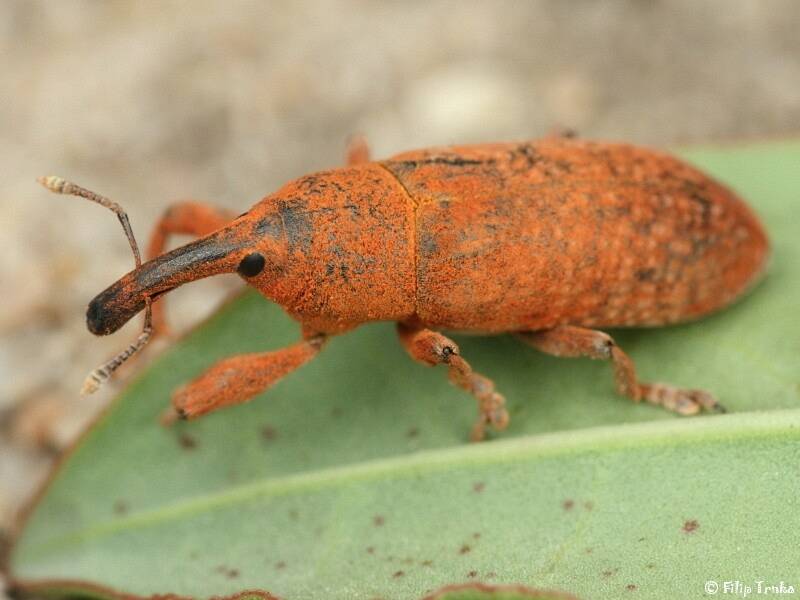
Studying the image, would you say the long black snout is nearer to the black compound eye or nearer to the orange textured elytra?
the black compound eye

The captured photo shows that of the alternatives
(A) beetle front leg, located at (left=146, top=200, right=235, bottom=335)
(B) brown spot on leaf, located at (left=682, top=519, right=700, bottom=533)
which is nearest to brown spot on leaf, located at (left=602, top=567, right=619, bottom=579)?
(B) brown spot on leaf, located at (left=682, top=519, right=700, bottom=533)

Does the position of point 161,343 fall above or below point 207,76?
below

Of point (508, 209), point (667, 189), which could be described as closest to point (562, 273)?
point (508, 209)

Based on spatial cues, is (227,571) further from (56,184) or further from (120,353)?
(56,184)

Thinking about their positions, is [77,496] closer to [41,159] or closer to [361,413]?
[361,413]

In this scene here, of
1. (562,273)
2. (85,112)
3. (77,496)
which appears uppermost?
(85,112)

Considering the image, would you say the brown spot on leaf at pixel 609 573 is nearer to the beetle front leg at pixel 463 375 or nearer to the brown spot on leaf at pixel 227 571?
the beetle front leg at pixel 463 375

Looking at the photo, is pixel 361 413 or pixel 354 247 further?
pixel 361 413
